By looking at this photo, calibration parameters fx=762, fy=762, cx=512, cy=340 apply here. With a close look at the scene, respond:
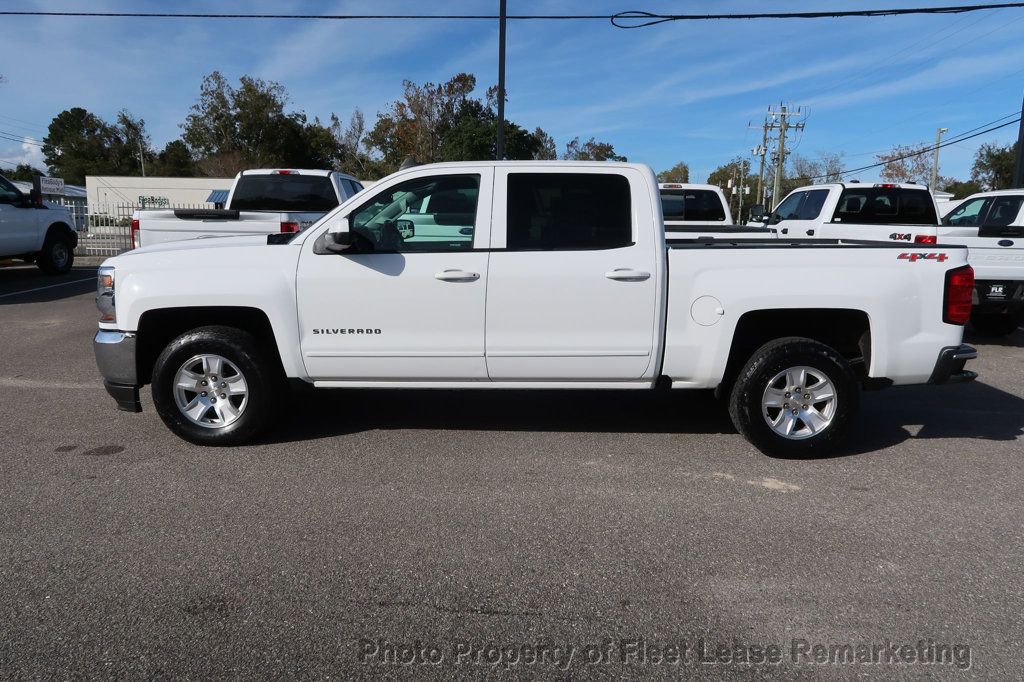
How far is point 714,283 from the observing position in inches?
198

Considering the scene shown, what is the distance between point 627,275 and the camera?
498 cm

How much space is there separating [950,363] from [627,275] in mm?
2253

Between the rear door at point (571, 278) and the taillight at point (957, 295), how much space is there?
1.91m

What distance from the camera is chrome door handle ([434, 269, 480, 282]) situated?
5016 millimetres

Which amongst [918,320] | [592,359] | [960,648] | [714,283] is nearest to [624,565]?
[960,648]

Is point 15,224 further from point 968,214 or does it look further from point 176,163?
point 176,163

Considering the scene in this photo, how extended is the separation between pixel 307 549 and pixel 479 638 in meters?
1.15

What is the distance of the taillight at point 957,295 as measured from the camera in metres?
5.01

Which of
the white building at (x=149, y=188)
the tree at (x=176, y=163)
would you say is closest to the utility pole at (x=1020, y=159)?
the white building at (x=149, y=188)

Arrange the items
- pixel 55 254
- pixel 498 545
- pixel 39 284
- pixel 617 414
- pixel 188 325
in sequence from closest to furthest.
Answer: pixel 498 545, pixel 188 325, pixel 617 414, pixel 39 284, pixel 55 254

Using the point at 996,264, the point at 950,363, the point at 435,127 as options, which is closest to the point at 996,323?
the point at 996,264

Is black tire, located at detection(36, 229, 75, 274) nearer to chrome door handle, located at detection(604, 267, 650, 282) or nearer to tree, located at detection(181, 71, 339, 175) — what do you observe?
chrome door handle, located at detection(604, 267, 650, 282)

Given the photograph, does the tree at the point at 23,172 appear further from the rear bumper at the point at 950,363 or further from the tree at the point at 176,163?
the rear bumper at the point at 950,363

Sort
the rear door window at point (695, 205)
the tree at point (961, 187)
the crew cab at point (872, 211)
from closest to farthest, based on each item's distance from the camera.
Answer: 1. the crew cab at point (872, 211)
2. the rear door window at point (695, 205)
3. the tree at point (961, 187)
